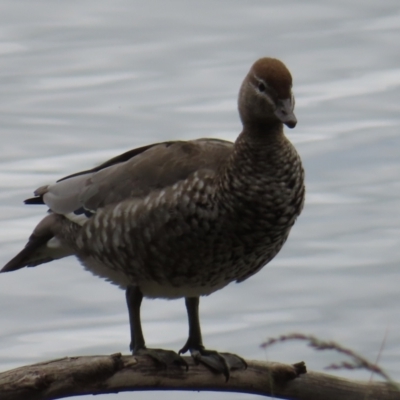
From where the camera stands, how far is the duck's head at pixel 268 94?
6457mm

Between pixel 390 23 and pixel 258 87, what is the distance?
10486 millimetres

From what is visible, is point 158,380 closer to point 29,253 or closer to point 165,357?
point 165,357

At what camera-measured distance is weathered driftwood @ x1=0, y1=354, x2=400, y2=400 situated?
218 inches

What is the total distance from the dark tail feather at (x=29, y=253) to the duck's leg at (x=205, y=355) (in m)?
0.76

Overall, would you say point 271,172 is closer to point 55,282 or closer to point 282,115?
point 282,115

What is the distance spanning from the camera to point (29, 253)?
7.54m

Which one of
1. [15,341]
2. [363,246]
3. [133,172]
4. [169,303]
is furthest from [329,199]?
[133,172]

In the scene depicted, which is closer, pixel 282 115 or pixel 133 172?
pixel 282 115

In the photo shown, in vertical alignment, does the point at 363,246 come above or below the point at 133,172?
below

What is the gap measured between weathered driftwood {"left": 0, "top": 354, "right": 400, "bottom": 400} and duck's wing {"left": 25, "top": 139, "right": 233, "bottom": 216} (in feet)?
2.67

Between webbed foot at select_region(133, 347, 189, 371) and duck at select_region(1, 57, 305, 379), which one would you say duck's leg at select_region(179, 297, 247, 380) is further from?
webbed foot at select_region(133, 347, 189, 371)

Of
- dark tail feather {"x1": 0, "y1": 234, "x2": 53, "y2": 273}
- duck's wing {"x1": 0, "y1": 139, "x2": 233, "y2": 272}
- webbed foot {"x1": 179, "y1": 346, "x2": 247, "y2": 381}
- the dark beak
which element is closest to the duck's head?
the dark beak

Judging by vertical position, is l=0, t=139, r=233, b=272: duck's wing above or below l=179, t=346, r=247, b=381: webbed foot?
above

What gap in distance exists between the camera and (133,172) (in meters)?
7.07
